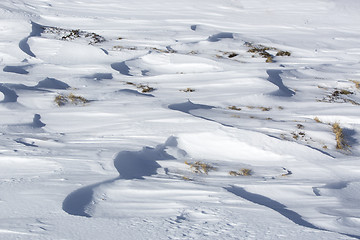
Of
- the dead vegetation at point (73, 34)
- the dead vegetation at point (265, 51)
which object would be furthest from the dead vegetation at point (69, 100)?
the dead vegetation at point (265, 51)

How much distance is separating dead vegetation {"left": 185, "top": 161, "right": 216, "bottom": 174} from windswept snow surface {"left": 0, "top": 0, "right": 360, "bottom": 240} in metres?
0.02

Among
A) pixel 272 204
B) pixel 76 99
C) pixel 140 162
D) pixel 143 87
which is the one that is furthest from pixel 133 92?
pixel 272 204

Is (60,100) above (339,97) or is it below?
below

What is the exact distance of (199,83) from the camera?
17.7 feet

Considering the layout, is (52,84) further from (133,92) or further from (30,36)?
(30,36)

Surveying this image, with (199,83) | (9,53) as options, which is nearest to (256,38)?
(199,83)

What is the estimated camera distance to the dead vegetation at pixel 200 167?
3.27 metres

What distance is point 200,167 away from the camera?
Result: 3.32 metres

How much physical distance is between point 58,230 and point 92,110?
230 centimetres

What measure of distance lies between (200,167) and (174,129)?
0.63 m

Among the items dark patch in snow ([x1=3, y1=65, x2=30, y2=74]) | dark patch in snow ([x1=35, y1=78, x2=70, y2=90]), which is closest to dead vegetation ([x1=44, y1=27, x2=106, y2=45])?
dark patch in snow ([x1=3, y1=65, x2=30, y2=74])

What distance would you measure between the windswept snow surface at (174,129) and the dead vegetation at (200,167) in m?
0.02

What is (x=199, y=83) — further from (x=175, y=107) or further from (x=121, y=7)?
(x=121, y=7)

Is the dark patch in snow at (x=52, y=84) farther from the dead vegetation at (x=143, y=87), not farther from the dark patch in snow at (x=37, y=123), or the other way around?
the dark patch in snow at (x=37, y=123)
